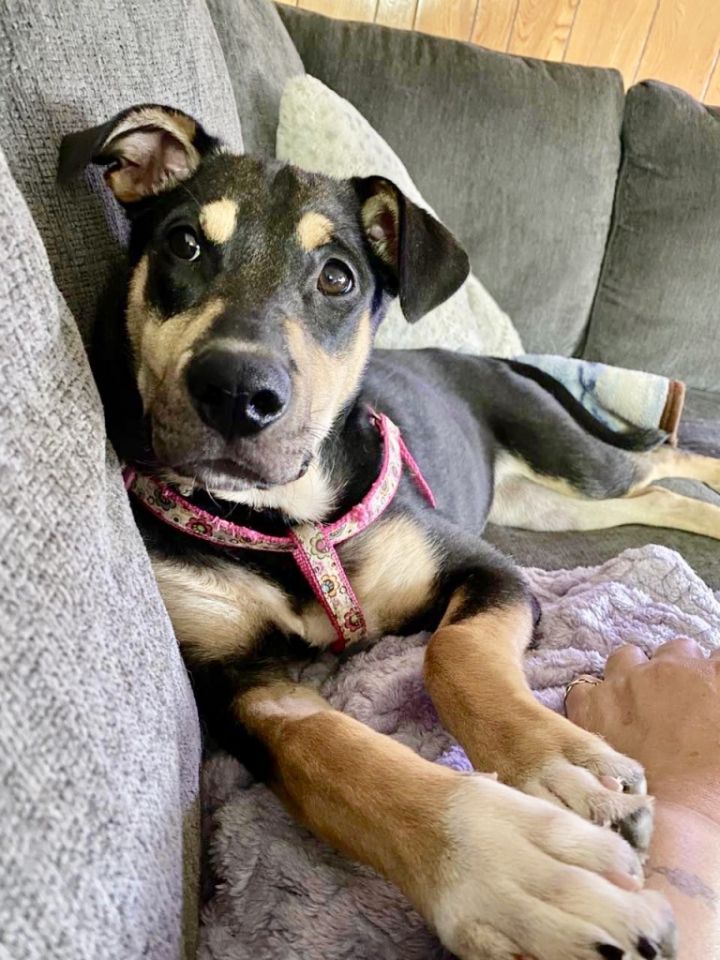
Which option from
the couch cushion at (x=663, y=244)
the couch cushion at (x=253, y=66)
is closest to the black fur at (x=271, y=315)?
the couch cushion at (x=253, y=66)

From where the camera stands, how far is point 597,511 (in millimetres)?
2516

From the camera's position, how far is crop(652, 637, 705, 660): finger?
127cm

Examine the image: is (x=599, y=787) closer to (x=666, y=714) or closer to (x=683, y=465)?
(x=666, y=714)

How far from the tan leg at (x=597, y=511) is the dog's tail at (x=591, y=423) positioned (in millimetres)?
230

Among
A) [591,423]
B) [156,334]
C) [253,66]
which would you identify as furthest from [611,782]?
[253,66]

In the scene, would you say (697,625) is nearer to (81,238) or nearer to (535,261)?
(81,238)

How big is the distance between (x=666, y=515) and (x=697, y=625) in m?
0.97

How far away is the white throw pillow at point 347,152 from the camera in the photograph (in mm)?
2438

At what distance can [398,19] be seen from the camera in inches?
151

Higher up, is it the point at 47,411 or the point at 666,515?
the point at 47,411

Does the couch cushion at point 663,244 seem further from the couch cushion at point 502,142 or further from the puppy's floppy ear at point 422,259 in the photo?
the puppy's floppy ear at point 422,259

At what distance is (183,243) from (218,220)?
0.08 m

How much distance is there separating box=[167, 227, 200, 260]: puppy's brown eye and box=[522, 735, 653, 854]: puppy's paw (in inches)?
40.5

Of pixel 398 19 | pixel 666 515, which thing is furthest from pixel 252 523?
pixel 398 19
